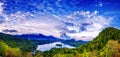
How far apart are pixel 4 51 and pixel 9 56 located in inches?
131

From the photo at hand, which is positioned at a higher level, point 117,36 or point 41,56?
point 117,36

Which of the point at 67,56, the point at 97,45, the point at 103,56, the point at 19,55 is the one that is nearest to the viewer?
the point at 103,56

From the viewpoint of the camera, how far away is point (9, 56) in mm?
127375

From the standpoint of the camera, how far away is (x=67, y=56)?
395 feet

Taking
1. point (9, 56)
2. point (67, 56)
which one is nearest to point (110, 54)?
point (67, 56)

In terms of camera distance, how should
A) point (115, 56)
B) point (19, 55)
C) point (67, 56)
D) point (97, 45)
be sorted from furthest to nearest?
point (97, 45) → point (19, 55) → point (67, 56) → point (115, 56)

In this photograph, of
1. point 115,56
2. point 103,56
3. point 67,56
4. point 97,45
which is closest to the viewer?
point 115,56

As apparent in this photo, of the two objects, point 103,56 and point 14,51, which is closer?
point 103,56

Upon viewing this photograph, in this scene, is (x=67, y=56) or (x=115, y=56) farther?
(x=67, y=56)

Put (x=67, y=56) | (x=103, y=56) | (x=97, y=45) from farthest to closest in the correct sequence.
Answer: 1. (x=97, y=45)
2. (x=67, y=56)
3. (x=103, y=56)

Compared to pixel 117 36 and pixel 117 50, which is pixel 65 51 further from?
pixel 117 50

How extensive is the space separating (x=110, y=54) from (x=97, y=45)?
58.3m

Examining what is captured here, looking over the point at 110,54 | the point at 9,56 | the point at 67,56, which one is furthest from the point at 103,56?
the point at 9,56

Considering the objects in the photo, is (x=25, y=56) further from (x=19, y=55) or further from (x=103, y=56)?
(x=103, y=56)
